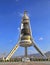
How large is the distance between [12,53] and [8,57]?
2.20 meters

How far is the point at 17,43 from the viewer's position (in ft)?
263

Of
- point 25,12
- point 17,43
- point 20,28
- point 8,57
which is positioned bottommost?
point 8,57

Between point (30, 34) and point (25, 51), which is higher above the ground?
point (30, 34)

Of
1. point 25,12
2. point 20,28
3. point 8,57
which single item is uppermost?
point 25,12

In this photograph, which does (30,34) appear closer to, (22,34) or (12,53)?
(22,34)

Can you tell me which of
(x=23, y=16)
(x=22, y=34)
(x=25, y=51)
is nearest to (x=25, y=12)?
(x=23, y=16)

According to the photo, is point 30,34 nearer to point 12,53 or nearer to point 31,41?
point 31,41

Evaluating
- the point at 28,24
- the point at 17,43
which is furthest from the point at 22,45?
the point at 28,24

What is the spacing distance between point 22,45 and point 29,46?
3420 millimetres

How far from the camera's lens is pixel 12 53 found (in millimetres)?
78875

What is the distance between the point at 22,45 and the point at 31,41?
3333mm

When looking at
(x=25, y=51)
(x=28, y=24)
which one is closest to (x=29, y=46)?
(x=25, y=51)

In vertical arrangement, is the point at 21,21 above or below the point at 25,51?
above

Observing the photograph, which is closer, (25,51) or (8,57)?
(8,57)
